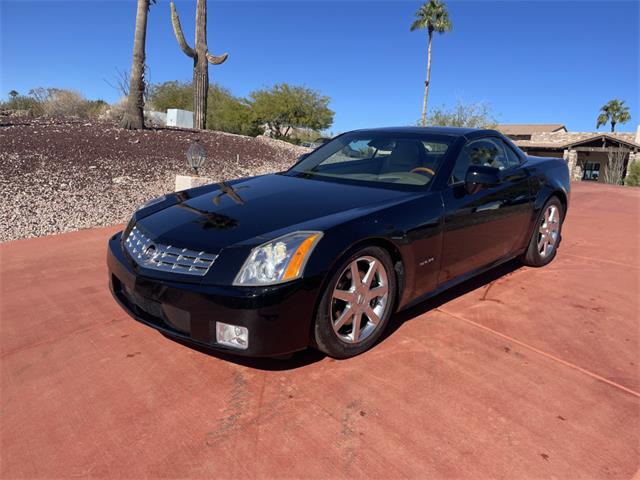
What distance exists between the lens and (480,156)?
13.0 ft

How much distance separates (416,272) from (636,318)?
1936mm

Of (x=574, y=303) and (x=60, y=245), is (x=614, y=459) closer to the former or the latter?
(x=574, y=303)

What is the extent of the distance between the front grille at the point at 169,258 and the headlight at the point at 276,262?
214mm

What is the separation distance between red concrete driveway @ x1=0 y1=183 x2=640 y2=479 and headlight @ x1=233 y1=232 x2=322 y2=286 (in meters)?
0.62

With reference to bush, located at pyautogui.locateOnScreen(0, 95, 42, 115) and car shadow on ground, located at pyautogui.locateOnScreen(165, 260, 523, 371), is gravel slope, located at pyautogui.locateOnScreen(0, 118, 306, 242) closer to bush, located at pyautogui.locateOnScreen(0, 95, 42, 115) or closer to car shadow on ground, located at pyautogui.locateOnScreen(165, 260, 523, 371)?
car shadow on ground, located at pyautogui.locateOnScreen(165, 260, 523, 371)

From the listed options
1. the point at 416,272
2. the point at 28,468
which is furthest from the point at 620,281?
the point at 28,468

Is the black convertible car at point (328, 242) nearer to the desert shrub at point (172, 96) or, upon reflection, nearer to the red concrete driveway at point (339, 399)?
the red concrete driveway at point (339, 399)

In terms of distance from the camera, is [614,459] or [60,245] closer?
[614,459]

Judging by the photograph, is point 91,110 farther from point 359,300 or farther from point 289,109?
point 359,300

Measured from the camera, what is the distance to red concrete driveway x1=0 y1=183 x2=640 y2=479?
80.0 inches

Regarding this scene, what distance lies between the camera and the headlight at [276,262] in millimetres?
2391

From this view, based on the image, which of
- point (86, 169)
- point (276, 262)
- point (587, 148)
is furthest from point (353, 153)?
point (587, 148)

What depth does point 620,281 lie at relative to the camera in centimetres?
453

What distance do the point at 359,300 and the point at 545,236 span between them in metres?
2.89
